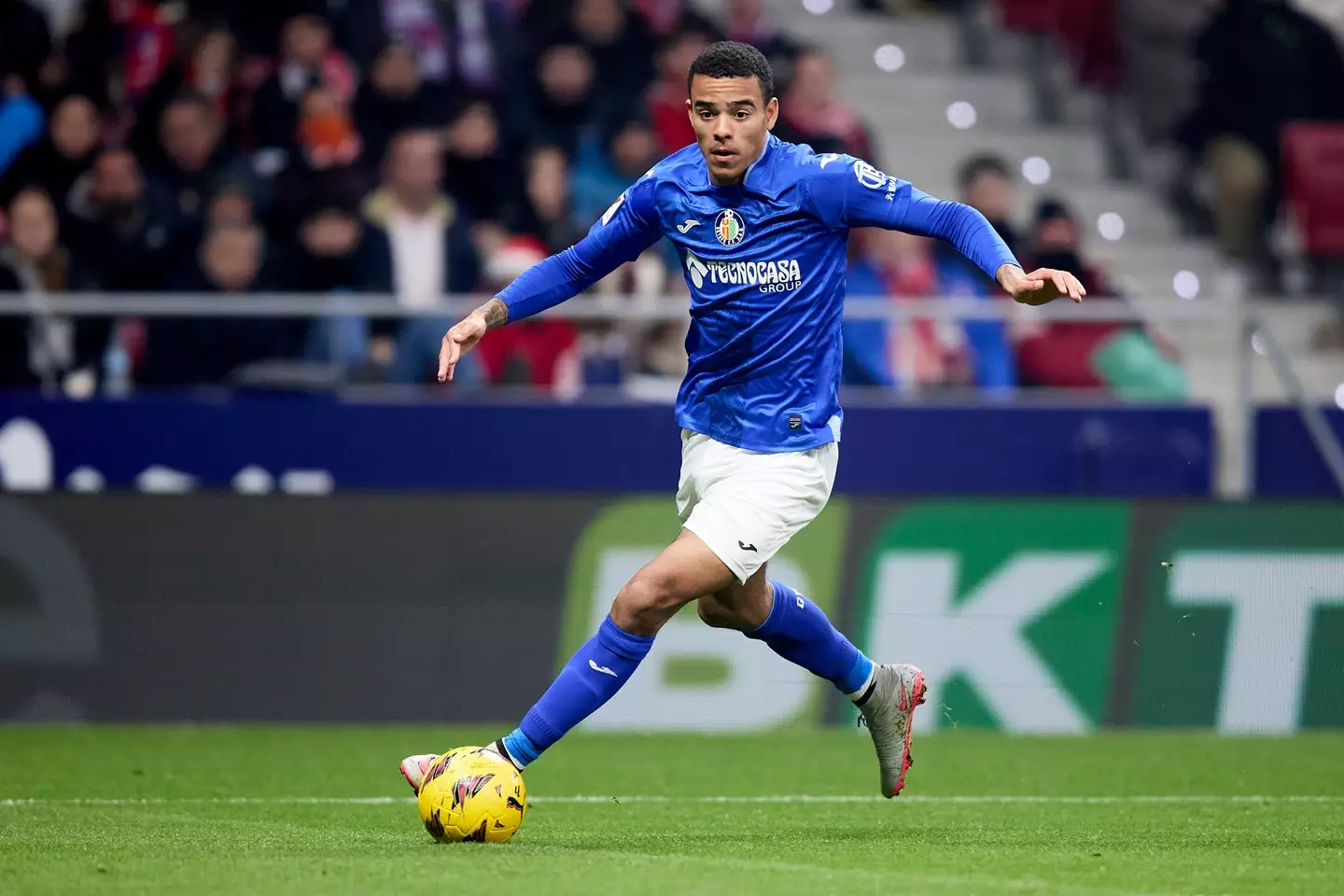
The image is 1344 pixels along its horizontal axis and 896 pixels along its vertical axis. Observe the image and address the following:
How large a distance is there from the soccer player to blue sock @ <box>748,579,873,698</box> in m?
0.10

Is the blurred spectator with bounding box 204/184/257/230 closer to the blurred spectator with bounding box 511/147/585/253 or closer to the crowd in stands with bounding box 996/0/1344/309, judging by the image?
the blurred spectator with bounding box 511/147/585/253

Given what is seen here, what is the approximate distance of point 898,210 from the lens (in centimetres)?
653

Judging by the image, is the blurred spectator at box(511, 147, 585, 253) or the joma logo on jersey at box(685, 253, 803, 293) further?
the blurred spectator at box(511, 147, 585, 253)

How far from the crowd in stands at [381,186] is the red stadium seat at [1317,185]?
7.22 feet

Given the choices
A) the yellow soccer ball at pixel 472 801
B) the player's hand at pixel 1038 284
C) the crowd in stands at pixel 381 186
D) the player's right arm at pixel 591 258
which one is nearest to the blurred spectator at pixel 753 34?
the crowd in stands at pixel 381 186

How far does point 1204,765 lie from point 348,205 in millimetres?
6409

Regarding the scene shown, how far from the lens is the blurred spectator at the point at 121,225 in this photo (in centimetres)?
1234

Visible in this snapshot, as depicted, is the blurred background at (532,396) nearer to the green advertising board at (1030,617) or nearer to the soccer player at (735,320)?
the green advertising board at (1030,617)

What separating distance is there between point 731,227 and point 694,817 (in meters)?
2.01

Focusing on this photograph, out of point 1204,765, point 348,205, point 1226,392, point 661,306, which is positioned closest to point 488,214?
point 348,205

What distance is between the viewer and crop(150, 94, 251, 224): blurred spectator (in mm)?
12969

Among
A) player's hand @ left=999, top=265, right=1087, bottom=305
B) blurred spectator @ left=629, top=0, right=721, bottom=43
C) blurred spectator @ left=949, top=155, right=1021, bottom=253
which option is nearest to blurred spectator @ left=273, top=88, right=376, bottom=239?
blurred spectator @ left=629, top=0, right=721, bottom=43

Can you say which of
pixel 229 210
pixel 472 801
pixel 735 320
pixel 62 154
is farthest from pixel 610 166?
pixel 472 801

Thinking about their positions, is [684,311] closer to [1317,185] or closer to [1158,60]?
[1317,185]
